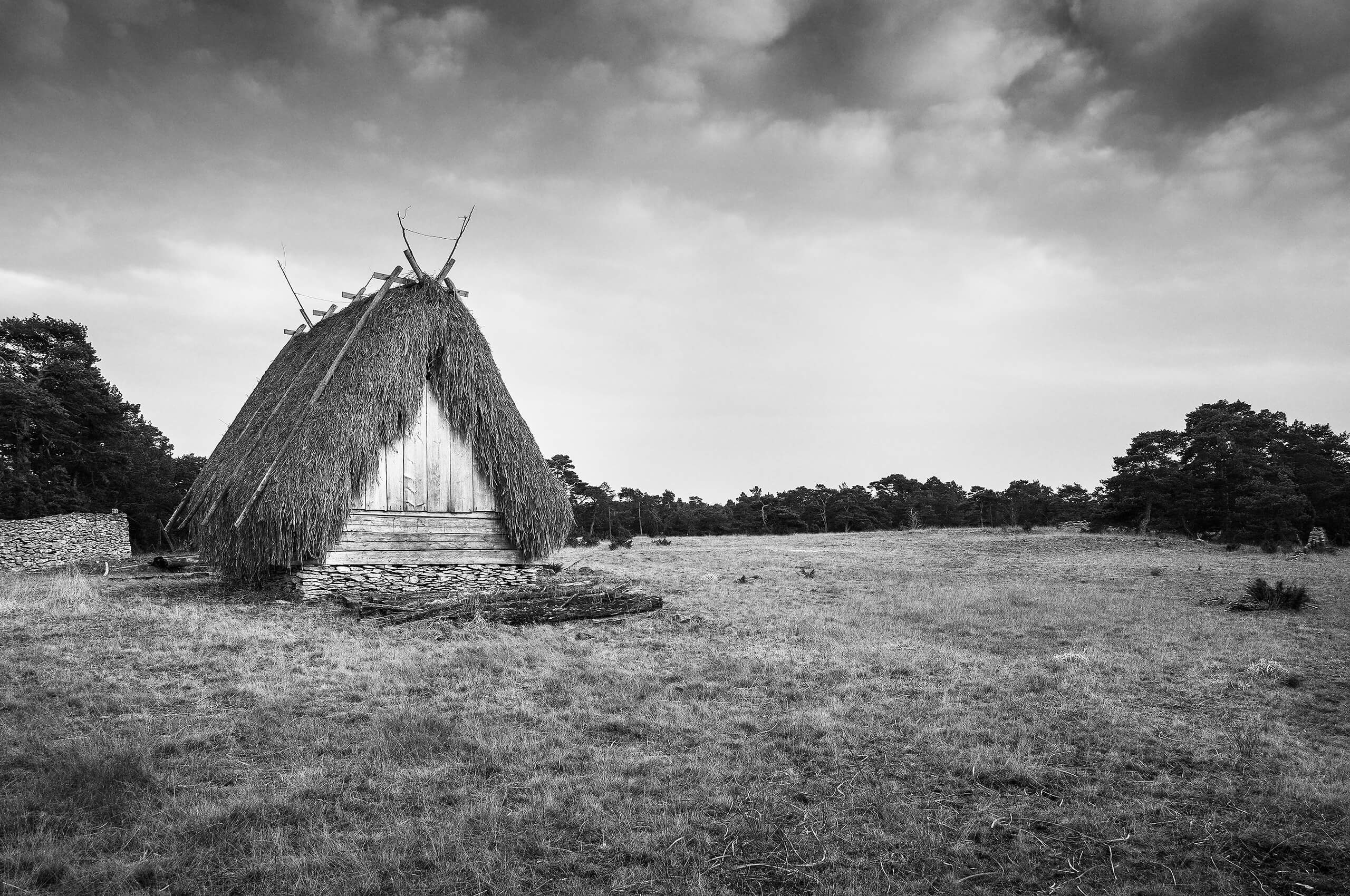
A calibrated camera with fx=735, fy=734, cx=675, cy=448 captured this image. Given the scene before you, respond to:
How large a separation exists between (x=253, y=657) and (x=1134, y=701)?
9.27 meters

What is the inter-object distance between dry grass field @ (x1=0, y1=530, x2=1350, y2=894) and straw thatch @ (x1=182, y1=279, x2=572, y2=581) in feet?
8.01

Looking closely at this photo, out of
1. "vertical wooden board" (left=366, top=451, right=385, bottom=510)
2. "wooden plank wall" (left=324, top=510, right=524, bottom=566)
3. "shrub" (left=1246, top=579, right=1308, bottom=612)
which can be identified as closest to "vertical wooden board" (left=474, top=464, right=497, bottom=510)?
"wooden plank wall" (left=324, top=510, right=524, bottom=566)

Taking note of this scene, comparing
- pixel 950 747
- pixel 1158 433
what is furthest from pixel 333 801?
pixel 1158 433

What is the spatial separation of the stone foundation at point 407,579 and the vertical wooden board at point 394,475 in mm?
1185

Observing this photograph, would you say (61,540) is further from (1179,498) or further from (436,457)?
(1179,498)

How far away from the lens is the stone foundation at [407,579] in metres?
13.0

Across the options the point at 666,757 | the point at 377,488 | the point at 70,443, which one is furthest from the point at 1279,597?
the point at 70,443

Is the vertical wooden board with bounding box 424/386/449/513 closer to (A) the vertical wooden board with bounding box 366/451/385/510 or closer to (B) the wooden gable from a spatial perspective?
(B) the wooden gable

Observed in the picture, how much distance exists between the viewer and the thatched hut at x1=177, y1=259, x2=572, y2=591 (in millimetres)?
12906

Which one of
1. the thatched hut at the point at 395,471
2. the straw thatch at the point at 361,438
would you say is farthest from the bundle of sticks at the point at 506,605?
the straw thatch at the point at 361,438

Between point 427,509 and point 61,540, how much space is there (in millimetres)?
16275

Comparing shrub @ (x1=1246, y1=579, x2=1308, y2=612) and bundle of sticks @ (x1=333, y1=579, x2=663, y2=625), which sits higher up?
bundle of sticks @ (x1=333, y1=579, x2=663, y2=625)

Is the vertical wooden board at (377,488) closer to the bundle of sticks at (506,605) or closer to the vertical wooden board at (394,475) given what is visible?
the vertical wooden board at (394,475)

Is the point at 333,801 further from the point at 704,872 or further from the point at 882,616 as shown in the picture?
the point at 882,616
